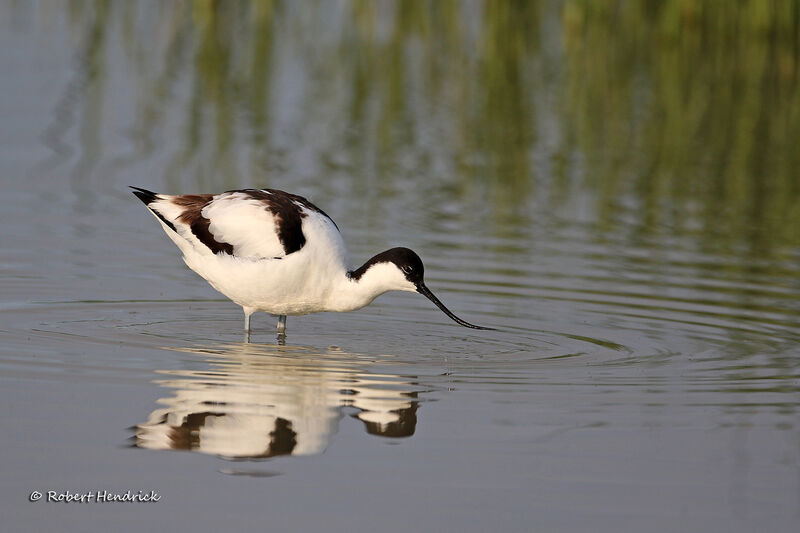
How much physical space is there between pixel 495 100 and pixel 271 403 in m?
11.5

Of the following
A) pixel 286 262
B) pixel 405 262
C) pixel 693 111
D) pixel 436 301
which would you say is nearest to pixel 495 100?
pixel 693 111

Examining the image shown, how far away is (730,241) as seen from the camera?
38.5 ft

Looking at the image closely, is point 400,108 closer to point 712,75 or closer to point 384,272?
point 712,75

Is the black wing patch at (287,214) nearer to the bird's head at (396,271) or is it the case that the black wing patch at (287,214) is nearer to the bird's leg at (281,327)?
the bird's head at (396,271)

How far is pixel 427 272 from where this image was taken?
10.3 meters

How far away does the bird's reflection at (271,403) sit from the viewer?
623 cm

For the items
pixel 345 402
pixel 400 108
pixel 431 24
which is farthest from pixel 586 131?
pixel 345 402

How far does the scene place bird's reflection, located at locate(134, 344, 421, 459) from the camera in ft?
20.4

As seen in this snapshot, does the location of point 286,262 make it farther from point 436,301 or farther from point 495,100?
point 495,100

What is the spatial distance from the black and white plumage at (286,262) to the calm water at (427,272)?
262mm

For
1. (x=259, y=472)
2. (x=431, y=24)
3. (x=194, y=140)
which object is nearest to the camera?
(x=259, y=472)

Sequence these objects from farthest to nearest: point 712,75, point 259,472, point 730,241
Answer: point 712,75
point 730,241
point 259,472

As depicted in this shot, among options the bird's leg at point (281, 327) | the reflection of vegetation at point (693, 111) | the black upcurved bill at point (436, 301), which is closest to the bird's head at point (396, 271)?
the black upcurved bill at point (436, 301)

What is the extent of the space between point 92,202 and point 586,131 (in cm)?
629
